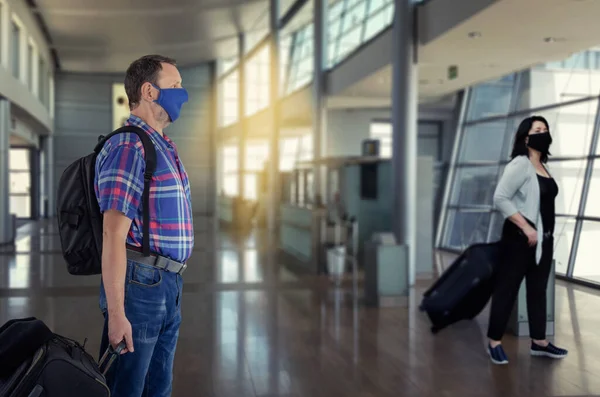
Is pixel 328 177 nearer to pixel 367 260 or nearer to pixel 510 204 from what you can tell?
pixel 367 260

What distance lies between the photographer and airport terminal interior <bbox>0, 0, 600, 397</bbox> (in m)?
5.35

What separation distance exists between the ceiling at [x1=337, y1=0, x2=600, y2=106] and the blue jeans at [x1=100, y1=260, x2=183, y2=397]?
6.46 metres

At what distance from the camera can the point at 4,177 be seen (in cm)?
1602

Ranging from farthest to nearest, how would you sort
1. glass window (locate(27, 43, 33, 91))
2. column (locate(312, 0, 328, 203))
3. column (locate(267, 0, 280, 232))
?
1. column (locate(267, 0, 280, 232))
2. glass window (locate(27, 43, 33, 91))
3. column (locate(312, 0, 328, 203))

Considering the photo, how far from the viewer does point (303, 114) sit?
19609 millimetres

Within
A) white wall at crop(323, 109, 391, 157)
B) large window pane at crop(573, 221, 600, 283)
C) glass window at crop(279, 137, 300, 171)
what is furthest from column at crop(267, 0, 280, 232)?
large window pane at crop(573, 221, 600, 283)

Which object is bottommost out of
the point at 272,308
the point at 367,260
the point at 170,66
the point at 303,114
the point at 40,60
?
the point at 272,308

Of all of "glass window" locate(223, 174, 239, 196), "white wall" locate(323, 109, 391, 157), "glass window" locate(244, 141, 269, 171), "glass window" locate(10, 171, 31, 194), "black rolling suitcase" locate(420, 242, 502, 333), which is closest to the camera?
"black rolling suitcase" locate(420, 242, 502, 333)

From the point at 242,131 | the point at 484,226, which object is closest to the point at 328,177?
the point at 484,226

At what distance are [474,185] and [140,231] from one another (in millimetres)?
14346

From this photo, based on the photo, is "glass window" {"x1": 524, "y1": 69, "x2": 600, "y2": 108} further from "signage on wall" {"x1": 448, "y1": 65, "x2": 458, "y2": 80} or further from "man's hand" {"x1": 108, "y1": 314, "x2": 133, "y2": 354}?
"man's hand" {"x1": 108, "y1": 314, "x2": 133, "y2": 354}

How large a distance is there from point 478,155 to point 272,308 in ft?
32.1

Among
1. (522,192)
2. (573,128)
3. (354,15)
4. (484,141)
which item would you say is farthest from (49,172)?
(522,192)

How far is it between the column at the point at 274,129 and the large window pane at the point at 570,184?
1085 centimetres
